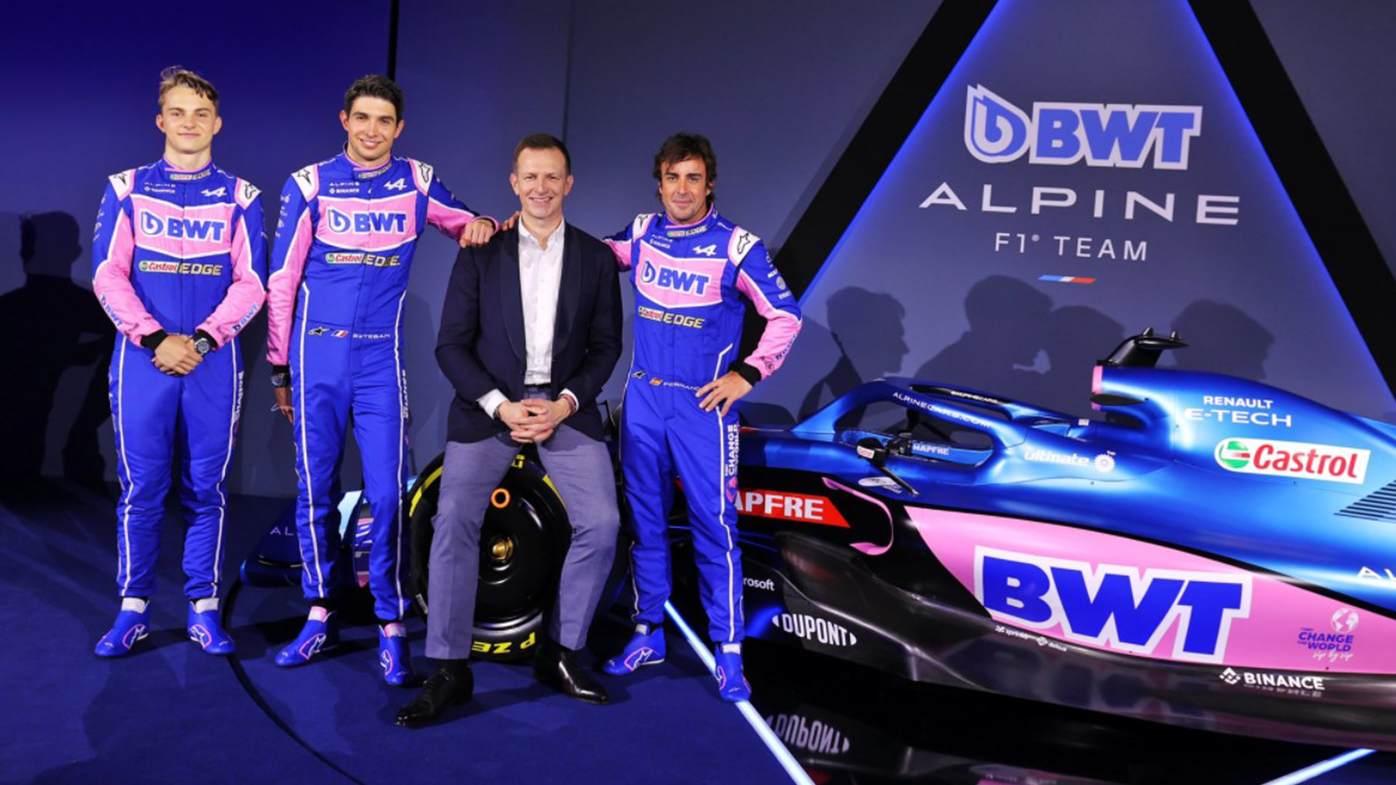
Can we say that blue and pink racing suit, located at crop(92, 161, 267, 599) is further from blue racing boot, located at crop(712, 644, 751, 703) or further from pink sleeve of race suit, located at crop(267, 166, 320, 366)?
blue racing boot, located at crop(712, 644, 751, 703)

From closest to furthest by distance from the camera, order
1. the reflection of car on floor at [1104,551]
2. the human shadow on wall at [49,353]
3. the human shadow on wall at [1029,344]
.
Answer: the reflection of car on floor at [1104,551] → the human shadow on wall at [1029,344] → the human shadow on wall at [49,353]

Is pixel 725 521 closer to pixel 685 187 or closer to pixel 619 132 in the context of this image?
pixel 685 187

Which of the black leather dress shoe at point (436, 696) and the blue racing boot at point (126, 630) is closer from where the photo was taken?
the black leather dress shoe at point (436, 696)

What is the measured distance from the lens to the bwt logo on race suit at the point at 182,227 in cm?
337

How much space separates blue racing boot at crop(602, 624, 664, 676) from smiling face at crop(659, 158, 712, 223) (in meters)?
1.39

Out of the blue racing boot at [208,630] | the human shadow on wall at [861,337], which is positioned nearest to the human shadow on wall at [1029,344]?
the human shadow on wall at [861,337]

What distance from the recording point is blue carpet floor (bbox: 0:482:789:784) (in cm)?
270

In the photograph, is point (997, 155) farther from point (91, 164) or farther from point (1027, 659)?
point (91, 164)

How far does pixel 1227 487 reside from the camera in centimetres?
318

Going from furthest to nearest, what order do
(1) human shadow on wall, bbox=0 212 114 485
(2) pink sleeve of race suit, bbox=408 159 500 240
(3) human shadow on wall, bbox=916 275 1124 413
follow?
Answer: 1. (1) human shadow on wall, bbox=0 212 114 485
2. (3) human shadow on wall, bbox=916 275 1124 413
3. (2) pink sleeve of race suit, bbox=408 159 500 240

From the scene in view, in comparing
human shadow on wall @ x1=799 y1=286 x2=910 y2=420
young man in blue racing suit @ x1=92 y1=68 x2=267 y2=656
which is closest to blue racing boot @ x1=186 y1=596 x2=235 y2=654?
young man in blue racing suit @ x1=92 y1=68 x2=267 y2=656

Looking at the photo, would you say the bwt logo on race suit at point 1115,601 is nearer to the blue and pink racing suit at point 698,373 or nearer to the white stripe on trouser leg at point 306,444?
the blue and pink racing suit at point 698,373

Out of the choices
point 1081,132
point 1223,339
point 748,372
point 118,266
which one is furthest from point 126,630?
point 1223,339

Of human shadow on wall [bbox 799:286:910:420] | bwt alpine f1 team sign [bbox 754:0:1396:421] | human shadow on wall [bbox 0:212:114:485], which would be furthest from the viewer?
human shadow on wall [bbox 0:212:114:485]
